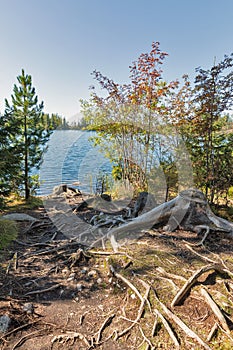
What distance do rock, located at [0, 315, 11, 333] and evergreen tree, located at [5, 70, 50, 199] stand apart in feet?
18.0

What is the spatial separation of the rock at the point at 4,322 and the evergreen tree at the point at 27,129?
550 cm

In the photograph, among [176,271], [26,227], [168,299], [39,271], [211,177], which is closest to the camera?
[168,299]

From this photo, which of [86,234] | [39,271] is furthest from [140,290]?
[86,234]

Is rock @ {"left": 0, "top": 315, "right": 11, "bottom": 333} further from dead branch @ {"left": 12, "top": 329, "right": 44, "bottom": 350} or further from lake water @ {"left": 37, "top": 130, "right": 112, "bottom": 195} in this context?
lake water @ {"left": 37, "top": 130, "right": 112, "bottom": 195}

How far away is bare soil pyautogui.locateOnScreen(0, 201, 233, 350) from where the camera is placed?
1.79 metres

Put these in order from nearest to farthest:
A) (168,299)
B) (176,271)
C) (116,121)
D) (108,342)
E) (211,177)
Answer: (108,342)
(168,299)
(176,271)
(211,177)
(116,121)

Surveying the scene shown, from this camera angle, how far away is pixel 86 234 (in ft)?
13.7

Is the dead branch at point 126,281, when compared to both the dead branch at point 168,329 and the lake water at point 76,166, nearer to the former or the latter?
the dead branch at point 168,329

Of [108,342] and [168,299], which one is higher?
[168,299]

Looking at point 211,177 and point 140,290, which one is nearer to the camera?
point 140,290

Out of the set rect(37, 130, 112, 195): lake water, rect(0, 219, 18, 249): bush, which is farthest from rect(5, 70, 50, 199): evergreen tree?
rect(0, 219, 18, 249): bush

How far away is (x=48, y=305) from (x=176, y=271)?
160cm

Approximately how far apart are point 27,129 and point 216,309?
7715mm

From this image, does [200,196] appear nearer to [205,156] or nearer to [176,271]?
[205,156]
